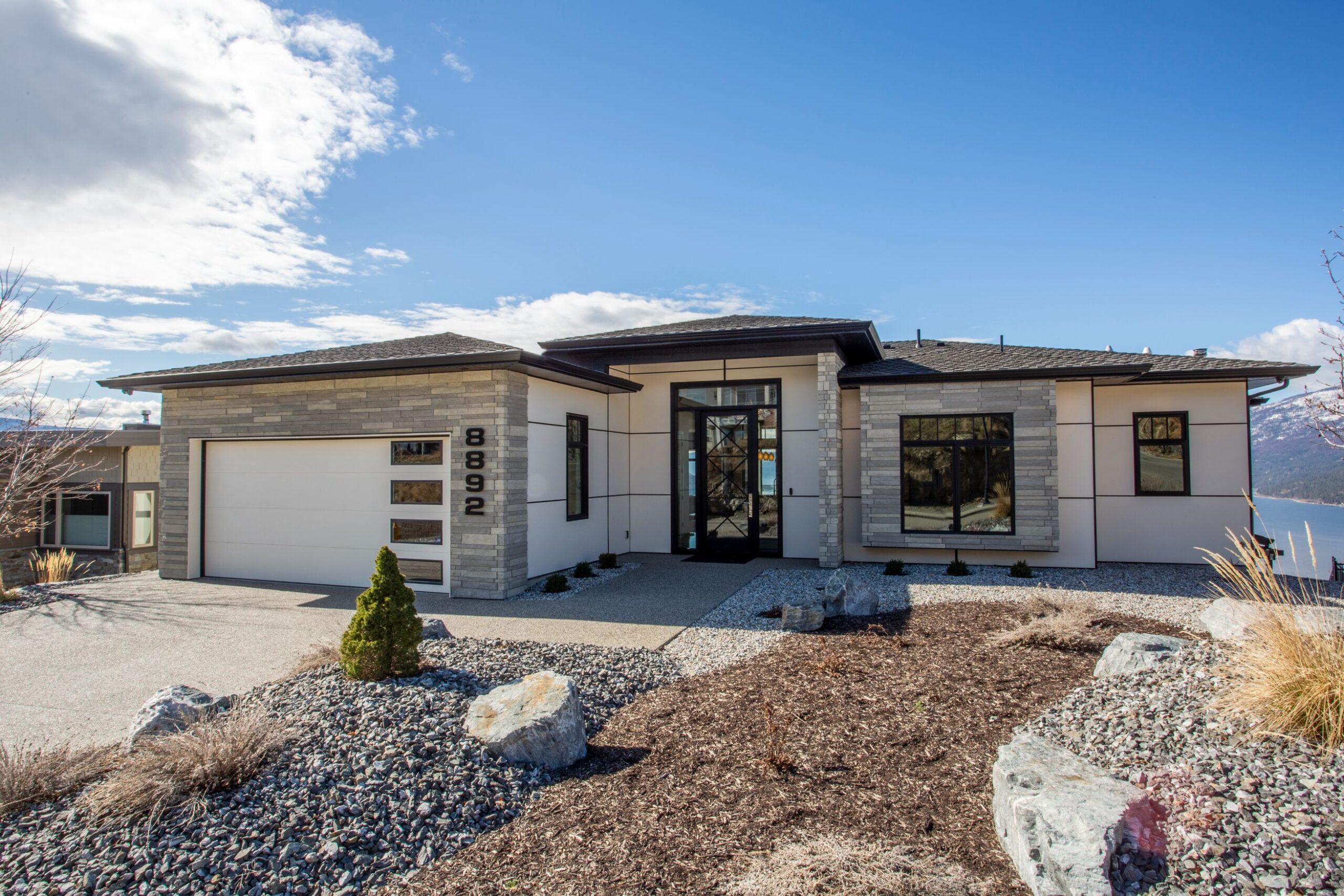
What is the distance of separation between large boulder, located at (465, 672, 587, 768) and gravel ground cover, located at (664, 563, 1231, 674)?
5.98ft

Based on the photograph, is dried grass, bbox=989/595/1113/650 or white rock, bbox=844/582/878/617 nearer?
dried grass, bbox=989/595/1113/650

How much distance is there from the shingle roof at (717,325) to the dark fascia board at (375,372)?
0.83 m

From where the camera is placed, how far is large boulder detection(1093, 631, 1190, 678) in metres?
4.66

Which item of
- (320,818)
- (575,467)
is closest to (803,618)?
(320,818)

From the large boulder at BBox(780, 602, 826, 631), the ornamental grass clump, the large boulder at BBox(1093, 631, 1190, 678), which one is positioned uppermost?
the ornamental grass clump

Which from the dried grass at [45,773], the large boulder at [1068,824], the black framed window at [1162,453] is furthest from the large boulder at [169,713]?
the black framed window at [1162,453]

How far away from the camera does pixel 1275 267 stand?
10.1 meters

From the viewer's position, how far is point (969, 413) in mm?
10898

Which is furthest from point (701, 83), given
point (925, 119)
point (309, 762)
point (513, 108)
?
point (309, 762)

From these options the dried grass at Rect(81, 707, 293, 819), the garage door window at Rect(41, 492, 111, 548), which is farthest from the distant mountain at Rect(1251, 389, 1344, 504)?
the garage door window at Rect(41, 492, 111, 548)

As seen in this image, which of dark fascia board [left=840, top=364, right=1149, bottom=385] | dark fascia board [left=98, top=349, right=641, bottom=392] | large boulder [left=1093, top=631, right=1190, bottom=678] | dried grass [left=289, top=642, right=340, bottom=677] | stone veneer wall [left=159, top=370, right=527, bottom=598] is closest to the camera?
large boulder [left=1093, top=631, right=1190, bottom=678]

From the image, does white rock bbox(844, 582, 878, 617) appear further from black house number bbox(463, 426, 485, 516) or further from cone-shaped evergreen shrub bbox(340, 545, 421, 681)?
black house number bbox(463, 426, 485, 516)

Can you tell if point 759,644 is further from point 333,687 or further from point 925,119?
point 925,119

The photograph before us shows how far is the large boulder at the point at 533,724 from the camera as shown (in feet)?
13.0
